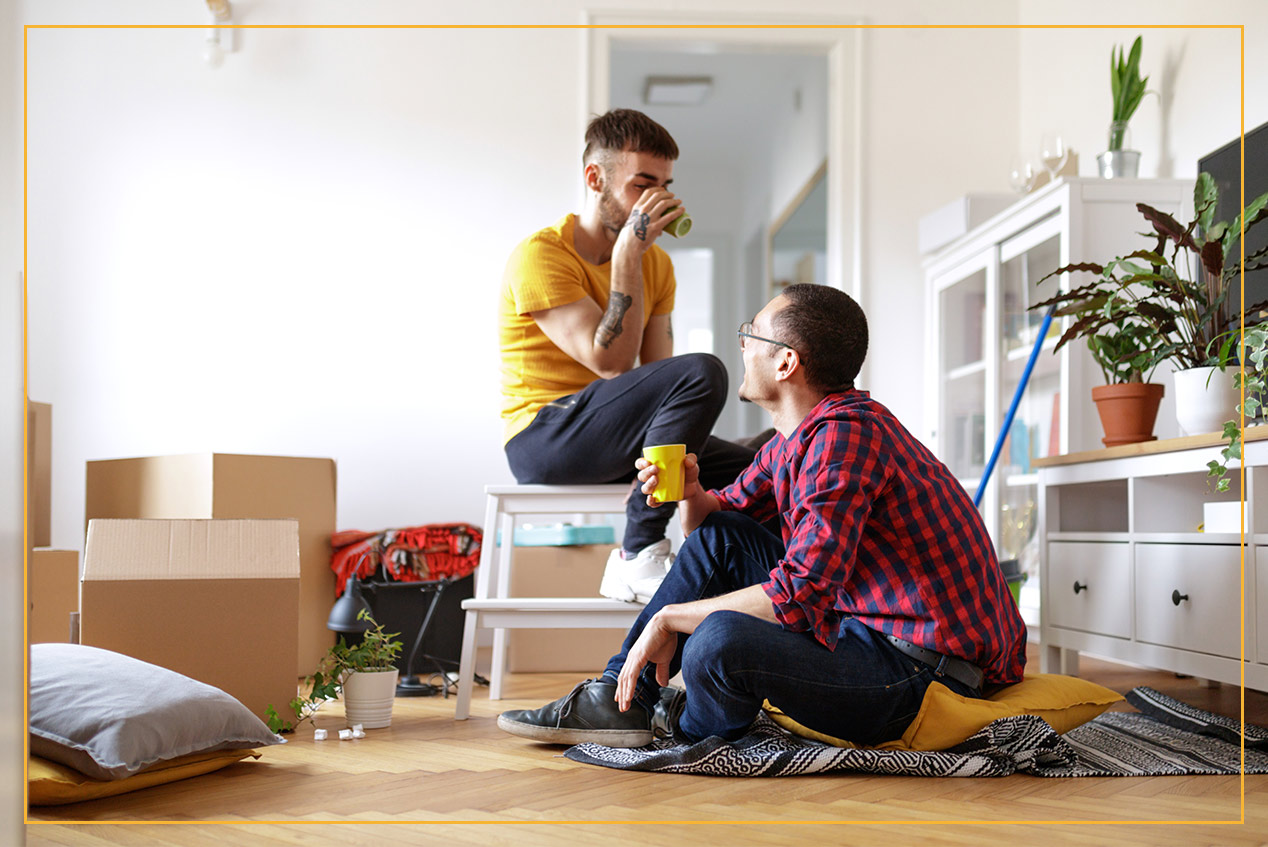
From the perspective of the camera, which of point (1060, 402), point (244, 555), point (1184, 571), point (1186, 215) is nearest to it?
point (244, 555)

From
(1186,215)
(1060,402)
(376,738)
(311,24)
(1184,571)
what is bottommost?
(376,738)

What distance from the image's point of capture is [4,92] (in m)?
0.88

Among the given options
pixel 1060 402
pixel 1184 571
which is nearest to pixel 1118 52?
pixel 1060 402

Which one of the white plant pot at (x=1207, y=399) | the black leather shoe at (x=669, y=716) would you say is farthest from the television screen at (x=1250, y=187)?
the black leather shoe at (x=669, y=716)

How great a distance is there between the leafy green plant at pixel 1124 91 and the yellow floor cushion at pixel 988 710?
1.82m

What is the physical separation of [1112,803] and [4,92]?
1.42m

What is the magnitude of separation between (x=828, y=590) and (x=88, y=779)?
3.16 ft

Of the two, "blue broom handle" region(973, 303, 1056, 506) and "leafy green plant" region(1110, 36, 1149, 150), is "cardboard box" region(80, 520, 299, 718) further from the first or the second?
"leafy green plant" region(1110, 36, 1149, 150)

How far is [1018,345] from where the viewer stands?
3377 millimetres

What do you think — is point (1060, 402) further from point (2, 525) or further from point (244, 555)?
point (2, 525)

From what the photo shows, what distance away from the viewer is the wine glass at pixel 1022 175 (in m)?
3.41

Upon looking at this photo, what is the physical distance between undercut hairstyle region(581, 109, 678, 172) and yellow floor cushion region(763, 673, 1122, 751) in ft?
3.71

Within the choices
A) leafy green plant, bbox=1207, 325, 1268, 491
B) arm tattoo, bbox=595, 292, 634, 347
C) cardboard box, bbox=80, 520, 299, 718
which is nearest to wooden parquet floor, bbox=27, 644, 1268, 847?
cardboard box, bbox=80, 520, 299, 718

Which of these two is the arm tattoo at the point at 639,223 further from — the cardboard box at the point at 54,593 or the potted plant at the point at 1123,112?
the cardboard box at the point at 54,593
